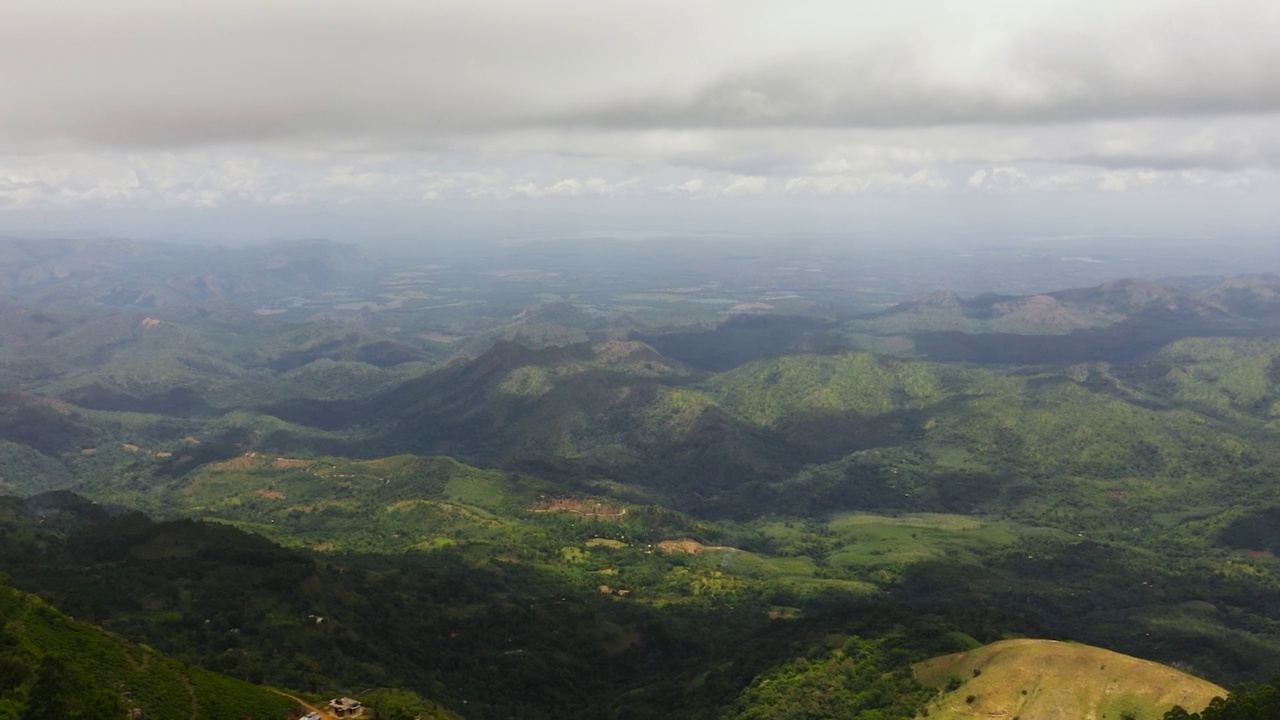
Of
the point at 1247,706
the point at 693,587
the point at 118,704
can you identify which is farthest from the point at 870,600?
the point at 118,704

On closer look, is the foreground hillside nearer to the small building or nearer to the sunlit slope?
the small building

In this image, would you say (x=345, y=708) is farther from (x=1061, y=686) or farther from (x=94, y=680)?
(x=1061, y=686)

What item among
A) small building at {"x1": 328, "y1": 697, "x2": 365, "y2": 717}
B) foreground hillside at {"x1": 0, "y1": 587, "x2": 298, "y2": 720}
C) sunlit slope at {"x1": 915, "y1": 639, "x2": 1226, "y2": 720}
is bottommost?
sunlit slope at {"x1": 915, "y1": 639, "x2": 1226, "y2": 720}

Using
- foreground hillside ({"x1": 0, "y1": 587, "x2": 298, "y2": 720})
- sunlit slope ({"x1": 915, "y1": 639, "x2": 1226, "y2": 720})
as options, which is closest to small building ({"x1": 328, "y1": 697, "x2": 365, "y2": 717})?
foreground hillside ({"x1": 0, "y1": 587, "x2": 298, "y2": 720})

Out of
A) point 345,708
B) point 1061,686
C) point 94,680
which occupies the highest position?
point 94,680

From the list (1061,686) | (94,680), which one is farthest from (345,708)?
(1061,686)

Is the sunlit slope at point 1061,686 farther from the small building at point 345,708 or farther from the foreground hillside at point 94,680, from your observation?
the foreground hillside at point 94,680

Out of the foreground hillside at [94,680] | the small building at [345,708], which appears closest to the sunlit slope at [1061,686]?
the small building at [345,708]
